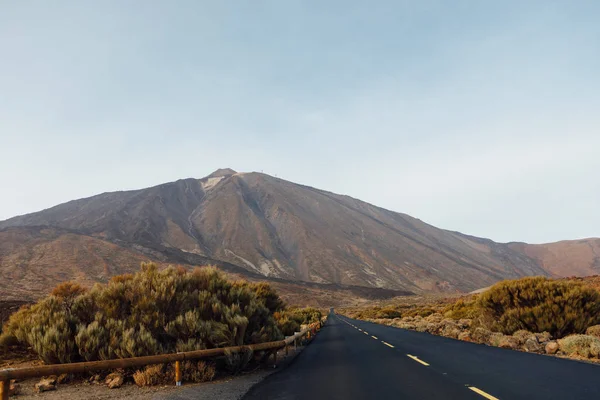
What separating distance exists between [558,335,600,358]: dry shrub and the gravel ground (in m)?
10.8

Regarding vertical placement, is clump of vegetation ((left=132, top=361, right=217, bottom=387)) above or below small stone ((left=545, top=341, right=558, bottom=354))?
above

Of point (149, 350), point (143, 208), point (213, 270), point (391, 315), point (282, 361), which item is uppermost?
point (143, 208)

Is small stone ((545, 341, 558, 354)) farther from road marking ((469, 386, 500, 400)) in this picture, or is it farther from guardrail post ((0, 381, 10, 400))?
guardrail post ((0, 381, 10, 400))

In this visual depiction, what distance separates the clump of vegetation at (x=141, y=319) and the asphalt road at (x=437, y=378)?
228cm

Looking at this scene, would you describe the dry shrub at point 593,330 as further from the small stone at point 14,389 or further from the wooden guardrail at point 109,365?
the small stone at point 14,389

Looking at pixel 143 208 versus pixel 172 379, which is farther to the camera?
pixel 143 208

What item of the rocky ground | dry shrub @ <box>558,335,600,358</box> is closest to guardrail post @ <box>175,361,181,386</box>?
the rocky ground

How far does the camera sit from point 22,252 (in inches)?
3620

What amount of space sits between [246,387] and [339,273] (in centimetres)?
15539

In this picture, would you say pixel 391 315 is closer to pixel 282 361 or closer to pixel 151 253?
pixel 282 361

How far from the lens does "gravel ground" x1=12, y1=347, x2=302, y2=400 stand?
8.86 meters

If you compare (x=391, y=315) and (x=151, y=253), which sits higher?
(x=151, y=253)

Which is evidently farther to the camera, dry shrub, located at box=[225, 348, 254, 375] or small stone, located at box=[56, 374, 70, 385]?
dry shrub, located at box=[225, 348, 254, 375]

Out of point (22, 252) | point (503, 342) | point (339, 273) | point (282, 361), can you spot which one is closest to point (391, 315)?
point (503, 342)
